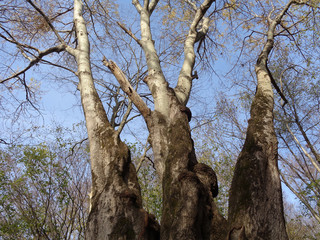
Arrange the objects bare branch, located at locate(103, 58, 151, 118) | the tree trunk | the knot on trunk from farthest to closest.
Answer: bare branch, located at locate(103, 58, 151, 118), the knot on trunk, the tree trunk

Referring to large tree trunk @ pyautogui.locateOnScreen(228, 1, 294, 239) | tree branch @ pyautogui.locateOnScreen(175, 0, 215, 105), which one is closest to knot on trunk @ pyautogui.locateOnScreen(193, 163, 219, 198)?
large tree trunk @ pyautogui.locateOnScreen(228, 1, 294, 239)

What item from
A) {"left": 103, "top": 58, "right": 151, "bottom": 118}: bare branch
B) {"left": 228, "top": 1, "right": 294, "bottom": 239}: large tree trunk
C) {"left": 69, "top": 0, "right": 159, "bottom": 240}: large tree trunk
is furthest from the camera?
{"left": 103, "top": 58, "right": 151, "bottom": 118}: bare branch

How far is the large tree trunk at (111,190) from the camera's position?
187cm

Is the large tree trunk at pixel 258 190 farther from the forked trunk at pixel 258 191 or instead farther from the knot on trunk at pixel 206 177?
the knot on trunk at pixel 206 177

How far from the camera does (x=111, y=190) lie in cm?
204

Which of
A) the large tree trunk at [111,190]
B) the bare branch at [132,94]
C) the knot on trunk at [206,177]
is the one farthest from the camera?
the bare branch at [132,94]

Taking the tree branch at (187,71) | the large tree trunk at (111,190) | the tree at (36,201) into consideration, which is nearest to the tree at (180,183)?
the large tree trunk at (111,190)

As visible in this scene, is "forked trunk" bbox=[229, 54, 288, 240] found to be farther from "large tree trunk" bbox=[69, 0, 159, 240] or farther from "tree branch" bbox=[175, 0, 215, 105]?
"tree branch" bbox=[175, 0, 215, 105]

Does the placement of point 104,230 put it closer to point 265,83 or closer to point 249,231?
point 249,231

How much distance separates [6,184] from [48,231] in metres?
1.48

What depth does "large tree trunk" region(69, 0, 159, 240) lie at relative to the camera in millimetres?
1867

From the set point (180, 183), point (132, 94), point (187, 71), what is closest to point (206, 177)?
point (180, 183)

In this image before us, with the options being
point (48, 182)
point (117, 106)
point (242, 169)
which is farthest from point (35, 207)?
point (242, 169)

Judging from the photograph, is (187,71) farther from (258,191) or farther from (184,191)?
(258,191)
